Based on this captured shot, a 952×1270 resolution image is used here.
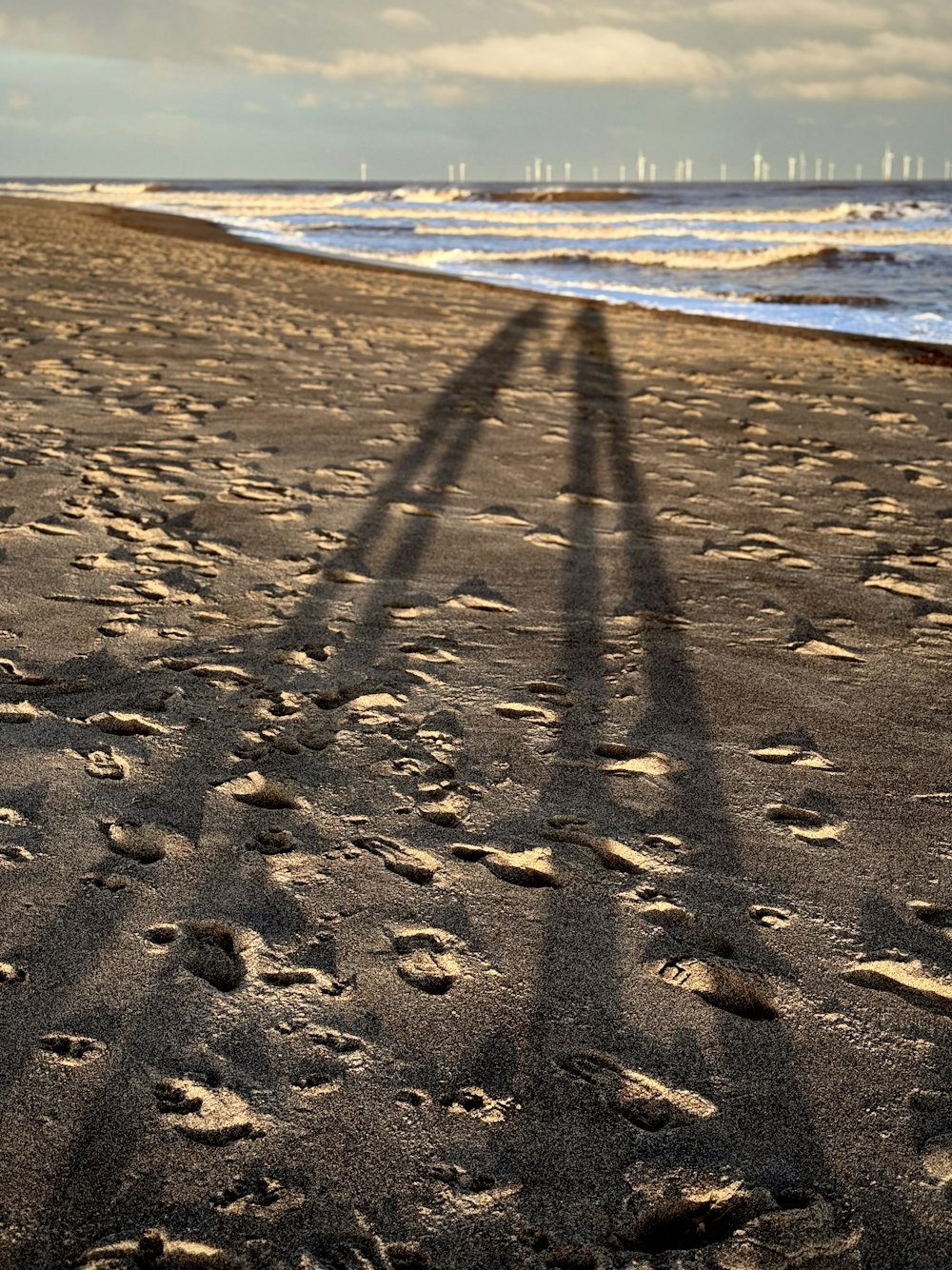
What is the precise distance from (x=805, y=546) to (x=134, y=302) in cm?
752

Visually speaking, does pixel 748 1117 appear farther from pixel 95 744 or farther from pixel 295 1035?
pixel 95 744

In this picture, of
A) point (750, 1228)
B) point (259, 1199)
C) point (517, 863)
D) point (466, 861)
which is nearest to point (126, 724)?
point (466, 861)

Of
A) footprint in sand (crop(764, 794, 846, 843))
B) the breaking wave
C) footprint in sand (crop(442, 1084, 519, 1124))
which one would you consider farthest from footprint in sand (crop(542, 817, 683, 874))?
the breaking wave

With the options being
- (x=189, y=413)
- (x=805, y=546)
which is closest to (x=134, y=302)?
(x=189, y=413)

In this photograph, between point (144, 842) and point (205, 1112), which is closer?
point (205, 1112)

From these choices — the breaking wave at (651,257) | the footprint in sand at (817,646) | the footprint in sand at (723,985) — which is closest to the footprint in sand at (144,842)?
the footprint in sand at (723,985)

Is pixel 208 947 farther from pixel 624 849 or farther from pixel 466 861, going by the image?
pixel 624 849

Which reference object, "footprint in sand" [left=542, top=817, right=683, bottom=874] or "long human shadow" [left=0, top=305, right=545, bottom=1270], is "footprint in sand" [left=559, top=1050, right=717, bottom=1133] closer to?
"long human shadow" [left=0, top=305, right=545, bottom=1270]

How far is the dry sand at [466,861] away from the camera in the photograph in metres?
1.67

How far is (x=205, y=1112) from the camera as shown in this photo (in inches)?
69.9

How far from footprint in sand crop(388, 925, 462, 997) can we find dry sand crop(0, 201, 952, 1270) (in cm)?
1

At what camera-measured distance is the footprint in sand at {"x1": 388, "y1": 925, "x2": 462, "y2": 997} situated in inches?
83.0

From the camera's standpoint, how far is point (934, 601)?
4.20m

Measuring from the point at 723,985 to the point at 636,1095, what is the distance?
364 millimetres
